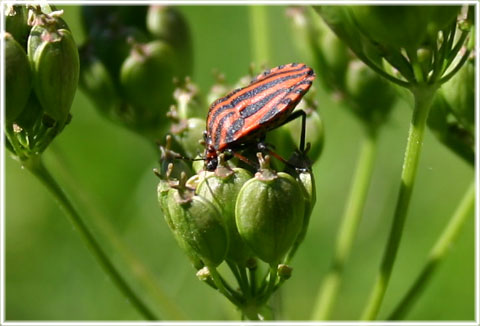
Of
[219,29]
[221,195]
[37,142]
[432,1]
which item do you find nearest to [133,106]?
[37,142]

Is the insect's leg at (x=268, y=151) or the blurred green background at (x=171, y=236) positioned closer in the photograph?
the insect's leg at (x=268, y=151)

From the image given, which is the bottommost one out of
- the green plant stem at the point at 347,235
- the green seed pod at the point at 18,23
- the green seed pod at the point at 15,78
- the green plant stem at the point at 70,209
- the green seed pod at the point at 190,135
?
the green plant stem at the point at 347,235

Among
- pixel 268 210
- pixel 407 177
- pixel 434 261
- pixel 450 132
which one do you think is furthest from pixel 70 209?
pixel 450 132

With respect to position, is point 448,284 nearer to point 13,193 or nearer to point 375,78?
point 375,78

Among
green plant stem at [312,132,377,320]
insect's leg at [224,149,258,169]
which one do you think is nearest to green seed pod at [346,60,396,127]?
green plant stem at [312,132,377,320]

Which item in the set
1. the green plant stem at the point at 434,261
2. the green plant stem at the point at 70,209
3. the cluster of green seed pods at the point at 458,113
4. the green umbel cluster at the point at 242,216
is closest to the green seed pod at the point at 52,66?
the green plant stem at the point at 70,209

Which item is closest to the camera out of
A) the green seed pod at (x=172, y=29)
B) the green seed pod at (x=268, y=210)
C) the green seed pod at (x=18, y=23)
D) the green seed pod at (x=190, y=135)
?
the green seed pod at (x=268, y=210)

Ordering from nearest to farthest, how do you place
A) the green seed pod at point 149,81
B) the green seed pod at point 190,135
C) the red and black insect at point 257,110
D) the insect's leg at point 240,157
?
the insect's leg at point 240,157 → the red and black insect at point 257,110 → the green seed pod at point 190,135 → the green seed pod at point 149,81

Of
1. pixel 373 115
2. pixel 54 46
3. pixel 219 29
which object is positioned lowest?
pixel 219 29

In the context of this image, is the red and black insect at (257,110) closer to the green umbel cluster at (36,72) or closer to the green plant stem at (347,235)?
the green umbel cluster at (36,72)
